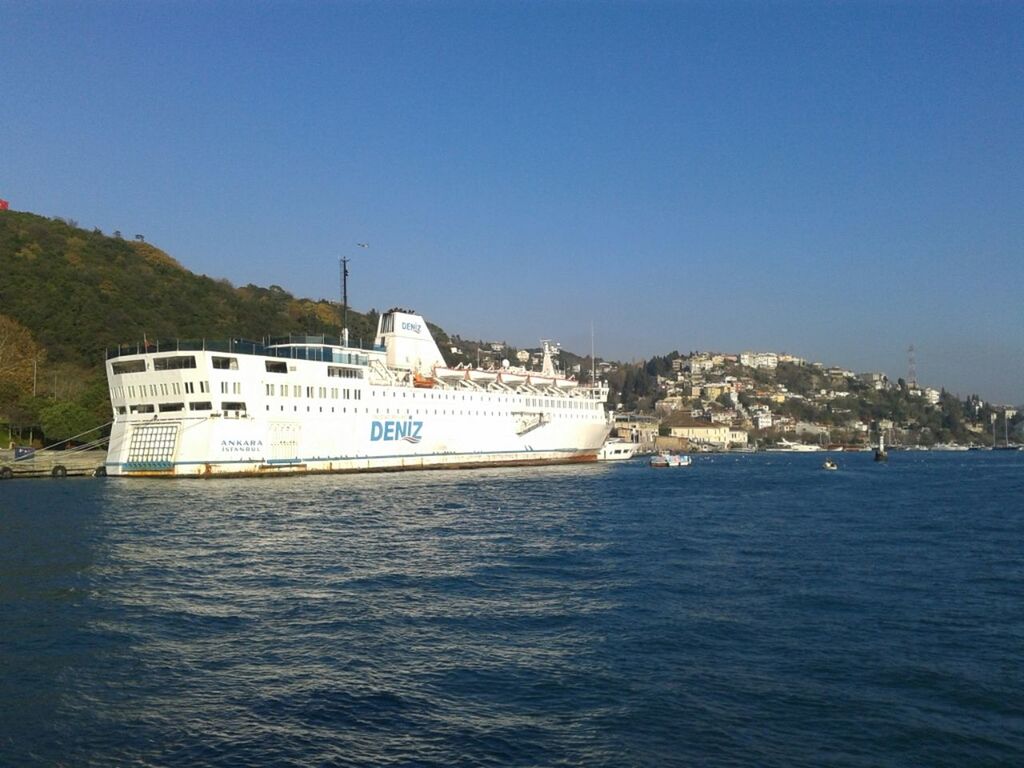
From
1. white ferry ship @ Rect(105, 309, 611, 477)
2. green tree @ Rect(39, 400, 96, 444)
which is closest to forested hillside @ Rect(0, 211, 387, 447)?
green tree @ Rect(39, 400, 96, 444)

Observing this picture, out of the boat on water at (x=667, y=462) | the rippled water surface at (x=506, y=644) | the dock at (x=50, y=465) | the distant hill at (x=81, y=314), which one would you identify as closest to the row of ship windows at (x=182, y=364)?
the dock at (x=50, y=465)

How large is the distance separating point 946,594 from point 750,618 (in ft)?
15.8

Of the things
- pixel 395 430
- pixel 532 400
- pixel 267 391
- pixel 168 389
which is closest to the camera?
pixel 168 389

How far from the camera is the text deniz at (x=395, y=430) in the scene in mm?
53531

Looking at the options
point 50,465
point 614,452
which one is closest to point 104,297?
point 50,465

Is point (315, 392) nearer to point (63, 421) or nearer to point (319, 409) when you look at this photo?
point (319, 409)

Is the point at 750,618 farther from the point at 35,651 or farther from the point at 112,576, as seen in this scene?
the point at 112,576

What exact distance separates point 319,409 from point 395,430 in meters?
6.51

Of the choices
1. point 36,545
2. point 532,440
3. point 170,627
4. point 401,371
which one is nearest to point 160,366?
point 401,371

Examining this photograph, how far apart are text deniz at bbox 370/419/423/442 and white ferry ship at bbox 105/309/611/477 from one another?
0.25ft

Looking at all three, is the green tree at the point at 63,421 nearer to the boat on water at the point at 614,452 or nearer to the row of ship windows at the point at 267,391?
the row of ship windows at the point at 267,391

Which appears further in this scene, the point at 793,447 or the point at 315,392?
the point at 793,447

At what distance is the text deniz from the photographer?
53.5 metres

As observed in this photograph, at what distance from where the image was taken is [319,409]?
4994 centimetres
